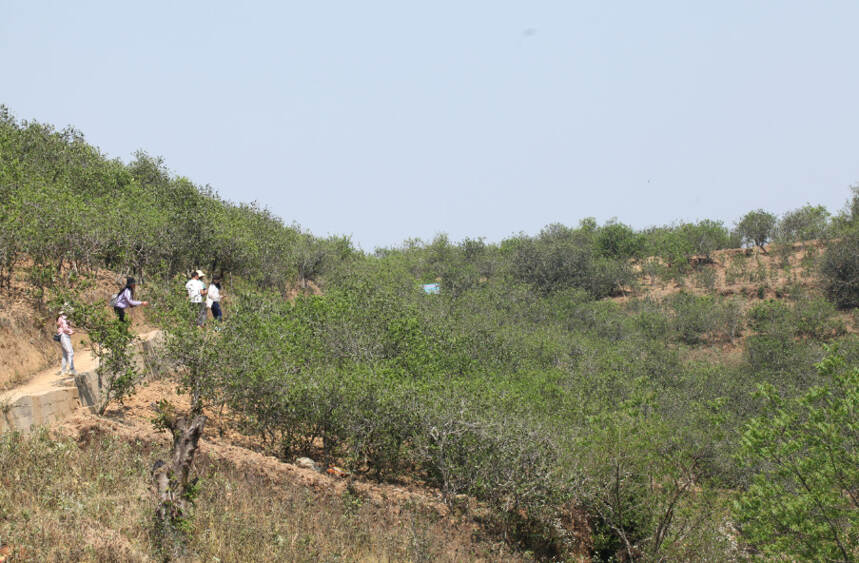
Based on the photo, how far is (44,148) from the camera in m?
26.7

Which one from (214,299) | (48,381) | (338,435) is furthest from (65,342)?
(338,435)

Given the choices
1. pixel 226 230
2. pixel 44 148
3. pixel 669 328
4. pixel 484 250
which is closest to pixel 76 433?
pixel 226 230

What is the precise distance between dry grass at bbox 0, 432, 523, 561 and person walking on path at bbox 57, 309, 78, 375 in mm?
2443

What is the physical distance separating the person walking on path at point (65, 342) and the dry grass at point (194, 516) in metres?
2.44

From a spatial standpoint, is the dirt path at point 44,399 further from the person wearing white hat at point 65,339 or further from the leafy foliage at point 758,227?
the leafy foliage at point 758,227

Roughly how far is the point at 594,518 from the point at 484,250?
4600 centimetres

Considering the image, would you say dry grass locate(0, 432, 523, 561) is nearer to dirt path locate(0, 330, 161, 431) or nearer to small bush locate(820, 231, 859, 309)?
dirt path locate(0, 330, 161, 431)

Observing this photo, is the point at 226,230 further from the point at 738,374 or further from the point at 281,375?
the point at 738,374

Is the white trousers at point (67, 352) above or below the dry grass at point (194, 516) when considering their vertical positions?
above

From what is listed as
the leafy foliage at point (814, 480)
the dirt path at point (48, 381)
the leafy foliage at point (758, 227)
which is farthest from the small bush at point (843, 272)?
the dirt path at point (48, 381)

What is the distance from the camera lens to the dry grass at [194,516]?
7.51 meters

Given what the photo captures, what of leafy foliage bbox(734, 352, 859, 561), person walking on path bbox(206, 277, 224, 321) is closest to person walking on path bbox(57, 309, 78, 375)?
person walking on path bbox(206, 277, 224, 321)

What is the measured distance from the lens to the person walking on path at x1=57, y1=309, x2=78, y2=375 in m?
12.0

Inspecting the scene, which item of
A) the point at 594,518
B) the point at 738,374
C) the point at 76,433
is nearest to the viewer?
the point at 76,433
